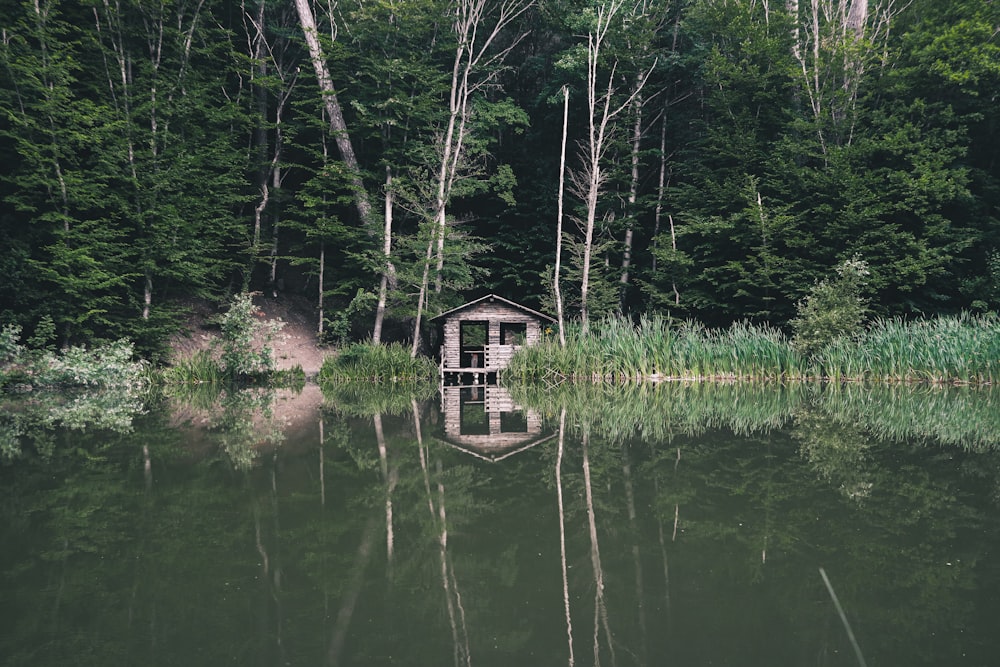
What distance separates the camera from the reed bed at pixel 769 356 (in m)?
14.4

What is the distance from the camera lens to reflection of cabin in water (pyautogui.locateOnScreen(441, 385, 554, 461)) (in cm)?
781

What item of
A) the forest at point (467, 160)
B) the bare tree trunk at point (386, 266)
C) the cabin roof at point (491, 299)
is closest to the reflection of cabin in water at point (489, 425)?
the cabin roof at point (491, 299)

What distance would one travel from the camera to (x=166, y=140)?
63.3 ft

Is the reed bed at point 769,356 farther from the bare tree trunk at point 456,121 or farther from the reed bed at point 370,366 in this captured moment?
the bare tree trunk at point 456,121

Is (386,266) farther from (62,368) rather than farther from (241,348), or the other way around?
(62,368)

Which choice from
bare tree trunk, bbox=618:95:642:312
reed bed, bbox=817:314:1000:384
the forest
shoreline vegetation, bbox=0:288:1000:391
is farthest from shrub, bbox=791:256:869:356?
bare tree trunk, bbox=618:95:642:312

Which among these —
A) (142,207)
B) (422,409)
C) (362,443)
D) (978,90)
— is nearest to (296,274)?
(142,207)

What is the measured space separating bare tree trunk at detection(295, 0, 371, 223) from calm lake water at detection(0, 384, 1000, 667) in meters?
14.0

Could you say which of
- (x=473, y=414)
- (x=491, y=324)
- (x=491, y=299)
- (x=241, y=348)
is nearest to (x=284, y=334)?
(x=241, y=348)

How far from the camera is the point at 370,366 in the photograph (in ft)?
59.0

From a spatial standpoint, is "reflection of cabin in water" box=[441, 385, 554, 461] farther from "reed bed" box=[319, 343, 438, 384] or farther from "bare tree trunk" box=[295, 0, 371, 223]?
"bare tree trunk" box=[295, 0, 371, 223]

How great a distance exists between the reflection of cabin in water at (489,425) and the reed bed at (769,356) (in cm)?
278

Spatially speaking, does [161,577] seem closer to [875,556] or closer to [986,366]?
[875,556]

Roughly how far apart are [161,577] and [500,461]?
3671 mm
